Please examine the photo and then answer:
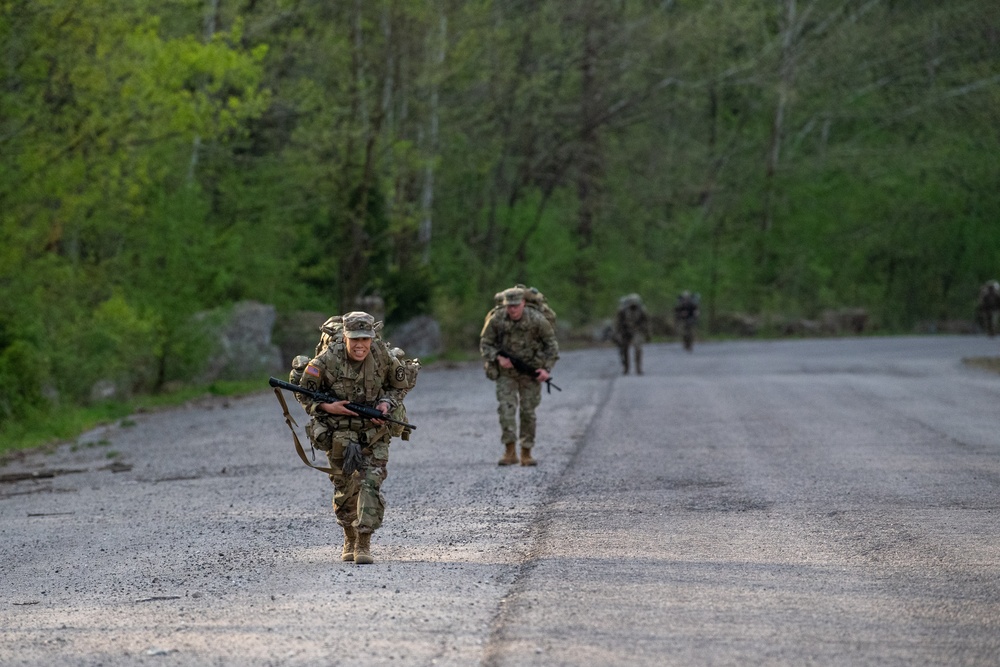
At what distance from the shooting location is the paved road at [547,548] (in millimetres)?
7676

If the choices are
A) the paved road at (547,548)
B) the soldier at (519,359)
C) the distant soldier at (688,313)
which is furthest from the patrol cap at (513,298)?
the distant soldier at (688,313)

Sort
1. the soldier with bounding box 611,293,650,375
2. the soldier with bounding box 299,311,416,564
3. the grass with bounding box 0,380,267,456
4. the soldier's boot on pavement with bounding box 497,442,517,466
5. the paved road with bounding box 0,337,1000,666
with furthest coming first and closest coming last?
the soldier with bounding box 611,293,650,375 < the grass with bounding box 0,380,267,456 < the soldier's boot on pavement with bounding box 497,442,517,466 < the soldier with bounding box 299,311,416,564 < the paved road with bounding box 0,337,1000,666

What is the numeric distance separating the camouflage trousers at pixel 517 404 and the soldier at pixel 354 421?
5503 millimetres

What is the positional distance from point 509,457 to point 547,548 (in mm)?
5710

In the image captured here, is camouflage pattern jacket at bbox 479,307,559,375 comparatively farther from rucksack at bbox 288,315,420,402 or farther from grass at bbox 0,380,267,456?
grass at bbox 0,380,267,456

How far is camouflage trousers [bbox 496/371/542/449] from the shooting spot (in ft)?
52.7

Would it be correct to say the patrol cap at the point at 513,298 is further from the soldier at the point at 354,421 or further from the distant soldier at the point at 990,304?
the distant soldier at the point at 990,304

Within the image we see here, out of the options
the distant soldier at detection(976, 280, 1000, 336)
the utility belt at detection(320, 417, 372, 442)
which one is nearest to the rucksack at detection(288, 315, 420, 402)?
the utility belt at detection(320, 417, 372, 442)

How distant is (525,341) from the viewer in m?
16.3

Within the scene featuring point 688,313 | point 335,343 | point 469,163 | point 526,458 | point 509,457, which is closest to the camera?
point 335,343

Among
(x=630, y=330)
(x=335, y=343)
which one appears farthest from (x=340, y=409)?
(x=630, y=330)

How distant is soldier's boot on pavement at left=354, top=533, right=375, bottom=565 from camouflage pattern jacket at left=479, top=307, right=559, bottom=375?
6042mm

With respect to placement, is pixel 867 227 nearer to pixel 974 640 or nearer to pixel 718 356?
pixel 718 356

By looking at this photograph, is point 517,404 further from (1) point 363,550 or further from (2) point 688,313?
(2) point 688,313
